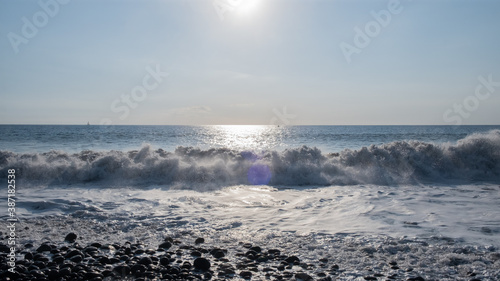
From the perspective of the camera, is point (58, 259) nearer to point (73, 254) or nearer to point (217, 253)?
point (73, 254)

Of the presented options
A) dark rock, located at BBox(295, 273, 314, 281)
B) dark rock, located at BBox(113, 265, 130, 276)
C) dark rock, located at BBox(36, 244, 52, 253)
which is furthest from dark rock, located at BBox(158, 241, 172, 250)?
dark rock, located at BBox(295, 273, 314, 281)

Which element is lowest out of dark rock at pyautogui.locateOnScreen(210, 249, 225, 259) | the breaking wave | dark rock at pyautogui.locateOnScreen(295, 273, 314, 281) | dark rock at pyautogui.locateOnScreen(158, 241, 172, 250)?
dark rock at pyautogui.locateOnScreen(158, 241, 172, 250)

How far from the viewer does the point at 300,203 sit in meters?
9.14

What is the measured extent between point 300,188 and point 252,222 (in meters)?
5.01

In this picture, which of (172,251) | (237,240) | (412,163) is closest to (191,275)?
(172,251)

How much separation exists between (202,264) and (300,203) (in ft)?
16.1

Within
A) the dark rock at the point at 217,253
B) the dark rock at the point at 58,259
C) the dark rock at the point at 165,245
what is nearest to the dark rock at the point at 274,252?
the dark rock at the point at 217,253

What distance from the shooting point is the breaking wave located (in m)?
12.8

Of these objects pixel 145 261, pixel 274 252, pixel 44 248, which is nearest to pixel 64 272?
pixel 145 261

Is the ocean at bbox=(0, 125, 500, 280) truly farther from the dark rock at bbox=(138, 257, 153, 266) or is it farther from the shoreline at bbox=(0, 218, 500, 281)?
the dark rock at bbox=(138, 257, 153, 266)

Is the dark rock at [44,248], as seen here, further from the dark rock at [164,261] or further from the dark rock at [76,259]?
the dark rock at [164,261]

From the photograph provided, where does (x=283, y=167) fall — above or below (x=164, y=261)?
above

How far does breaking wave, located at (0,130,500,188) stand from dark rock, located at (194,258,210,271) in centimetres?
719

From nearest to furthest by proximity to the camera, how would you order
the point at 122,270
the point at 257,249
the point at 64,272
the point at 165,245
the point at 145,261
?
1. the point at 64,272
2. the point at 122,270
3. the point at 145,261
4. the point at 257,249
5. the point at 165,245
